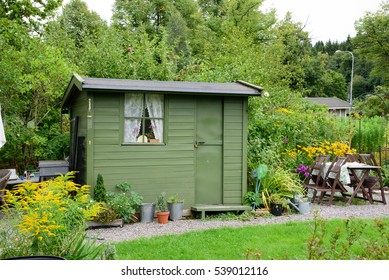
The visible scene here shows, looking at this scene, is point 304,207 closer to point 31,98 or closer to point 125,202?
point 125,202

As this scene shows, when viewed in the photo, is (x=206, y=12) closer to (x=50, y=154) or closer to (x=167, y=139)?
(x=50, y=154)

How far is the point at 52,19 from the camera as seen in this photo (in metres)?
17.8

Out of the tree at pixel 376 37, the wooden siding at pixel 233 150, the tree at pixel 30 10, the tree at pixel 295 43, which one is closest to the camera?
the wooden siding at pixel 233 150

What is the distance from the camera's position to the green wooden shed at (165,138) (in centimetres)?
796

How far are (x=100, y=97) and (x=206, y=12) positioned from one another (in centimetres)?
2936

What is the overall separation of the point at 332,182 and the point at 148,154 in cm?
433

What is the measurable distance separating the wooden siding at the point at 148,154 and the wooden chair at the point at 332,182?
300 cm

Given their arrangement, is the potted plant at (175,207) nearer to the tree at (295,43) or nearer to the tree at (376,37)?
the tree at (295,43)

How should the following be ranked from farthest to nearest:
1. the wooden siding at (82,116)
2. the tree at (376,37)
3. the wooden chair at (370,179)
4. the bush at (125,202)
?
1. the tree at (376,37)
2. the wooden chair at (370,179)
3. the wooden siding at (82,116)
4. the bush at (125,202)

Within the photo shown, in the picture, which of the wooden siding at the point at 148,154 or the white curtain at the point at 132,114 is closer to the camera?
the wooden siding at the point at 148,154

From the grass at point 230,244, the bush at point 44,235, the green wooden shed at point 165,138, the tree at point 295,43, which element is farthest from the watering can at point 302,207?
the tree at point 295,43

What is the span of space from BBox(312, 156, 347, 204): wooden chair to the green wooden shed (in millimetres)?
1938

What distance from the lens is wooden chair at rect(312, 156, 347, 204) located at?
30.9 feet
